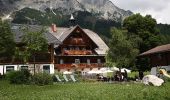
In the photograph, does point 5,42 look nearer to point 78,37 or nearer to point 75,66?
point 75,66

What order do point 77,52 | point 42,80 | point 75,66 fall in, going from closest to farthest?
point 42,80, point 75,66, point 77,52

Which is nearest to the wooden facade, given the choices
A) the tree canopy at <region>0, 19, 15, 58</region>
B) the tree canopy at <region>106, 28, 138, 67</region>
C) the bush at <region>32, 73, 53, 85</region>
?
the tree canopy at <region>106, 28, 138, 67</region>

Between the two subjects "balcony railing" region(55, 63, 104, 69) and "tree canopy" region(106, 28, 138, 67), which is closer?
"tree canopy" region(106, 28, 138, 67)

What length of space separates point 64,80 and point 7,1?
155 metres

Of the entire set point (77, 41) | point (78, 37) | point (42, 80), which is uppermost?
point (78, 37)

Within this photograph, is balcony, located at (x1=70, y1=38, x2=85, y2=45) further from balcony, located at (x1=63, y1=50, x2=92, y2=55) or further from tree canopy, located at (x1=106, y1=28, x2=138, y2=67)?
tree canopy, located at (x1=106, y1=28, x2=138, y2=67)

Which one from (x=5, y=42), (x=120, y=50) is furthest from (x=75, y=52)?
(x=5, y=42)

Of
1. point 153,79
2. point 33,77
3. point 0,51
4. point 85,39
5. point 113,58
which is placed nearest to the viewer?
point 153,79

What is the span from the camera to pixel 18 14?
586ft

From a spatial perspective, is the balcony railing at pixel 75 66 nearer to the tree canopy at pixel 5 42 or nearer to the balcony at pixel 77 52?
the balcony at pixel 77 52

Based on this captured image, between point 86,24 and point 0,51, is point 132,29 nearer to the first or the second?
point 0,51

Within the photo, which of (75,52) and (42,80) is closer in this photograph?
(42,80)

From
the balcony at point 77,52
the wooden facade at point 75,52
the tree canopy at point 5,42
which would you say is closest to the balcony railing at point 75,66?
the wooden facade at point 75,52

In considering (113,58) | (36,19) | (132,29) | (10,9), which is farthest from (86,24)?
(113,58)
